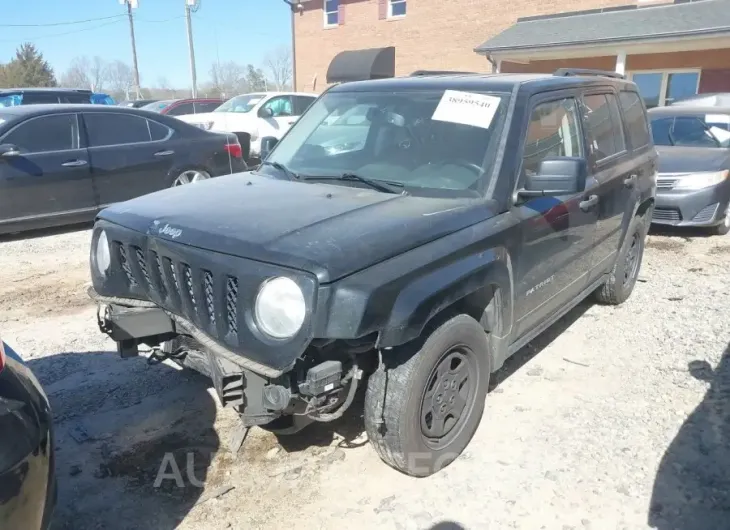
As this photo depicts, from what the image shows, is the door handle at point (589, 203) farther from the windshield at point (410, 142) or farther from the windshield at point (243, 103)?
the windshield at point (243, 103)

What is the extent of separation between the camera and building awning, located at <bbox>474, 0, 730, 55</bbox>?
14.7 meters

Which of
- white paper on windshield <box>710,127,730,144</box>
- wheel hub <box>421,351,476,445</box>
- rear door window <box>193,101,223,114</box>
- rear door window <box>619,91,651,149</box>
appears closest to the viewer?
wheel hub <box>421,351,476,445</box>

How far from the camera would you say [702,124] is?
→ 8.71 meters

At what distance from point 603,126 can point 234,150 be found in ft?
20.4

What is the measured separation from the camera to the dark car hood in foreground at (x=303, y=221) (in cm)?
245

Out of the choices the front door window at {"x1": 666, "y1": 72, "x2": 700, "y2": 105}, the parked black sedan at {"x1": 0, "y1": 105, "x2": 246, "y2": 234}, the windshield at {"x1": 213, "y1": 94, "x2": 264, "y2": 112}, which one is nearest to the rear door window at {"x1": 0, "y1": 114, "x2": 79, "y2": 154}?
the parked black sedan at {"x1": 0, "y1": 105, "x2": 246, "y2": 234}

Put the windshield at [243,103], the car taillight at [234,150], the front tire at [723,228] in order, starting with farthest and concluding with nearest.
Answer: the windshield at [243,103]
the car taillight at [234,150]
the front tire at [723,228]

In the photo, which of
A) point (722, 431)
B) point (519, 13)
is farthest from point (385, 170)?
point (519, 13)

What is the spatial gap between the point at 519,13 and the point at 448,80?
62.6 feet

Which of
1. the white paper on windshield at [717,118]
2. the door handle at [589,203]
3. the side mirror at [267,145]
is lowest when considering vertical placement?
the door handle at [589,203]

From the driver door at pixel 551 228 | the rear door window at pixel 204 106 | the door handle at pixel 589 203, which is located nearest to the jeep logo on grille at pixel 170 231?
the driver door at pixel 551 228

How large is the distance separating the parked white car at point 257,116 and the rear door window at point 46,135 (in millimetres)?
5147

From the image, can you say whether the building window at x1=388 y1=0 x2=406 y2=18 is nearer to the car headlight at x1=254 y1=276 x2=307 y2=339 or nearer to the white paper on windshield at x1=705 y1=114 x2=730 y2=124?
the white paper on windshield at x1=705 y1=114 x2=730 y2=124

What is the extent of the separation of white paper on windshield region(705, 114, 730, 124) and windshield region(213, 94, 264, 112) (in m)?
9.41
